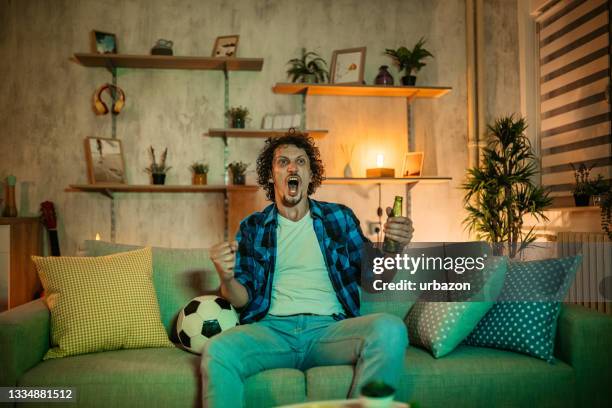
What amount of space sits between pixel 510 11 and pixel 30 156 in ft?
12.7

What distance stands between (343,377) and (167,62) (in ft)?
9.17

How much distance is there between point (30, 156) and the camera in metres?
3.77

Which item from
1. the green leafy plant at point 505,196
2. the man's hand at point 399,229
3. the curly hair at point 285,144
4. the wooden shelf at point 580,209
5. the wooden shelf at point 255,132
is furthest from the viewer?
the wooden shelf at point 255,132

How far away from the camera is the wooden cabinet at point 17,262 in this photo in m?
3.26

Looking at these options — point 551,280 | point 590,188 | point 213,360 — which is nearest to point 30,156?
point 213,360

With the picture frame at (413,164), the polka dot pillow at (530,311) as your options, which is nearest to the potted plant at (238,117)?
the picture frame at (413,164)

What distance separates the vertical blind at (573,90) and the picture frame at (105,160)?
10.3 feet

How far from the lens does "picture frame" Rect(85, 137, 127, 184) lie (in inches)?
144

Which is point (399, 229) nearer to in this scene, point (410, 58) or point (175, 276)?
point (175, 276)

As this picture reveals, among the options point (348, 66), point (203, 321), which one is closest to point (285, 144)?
point (203, 321)

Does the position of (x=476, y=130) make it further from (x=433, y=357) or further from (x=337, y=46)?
(x=433, y=357)

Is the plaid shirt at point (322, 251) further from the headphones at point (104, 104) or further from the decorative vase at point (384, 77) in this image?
the headphones at point (104, 104)

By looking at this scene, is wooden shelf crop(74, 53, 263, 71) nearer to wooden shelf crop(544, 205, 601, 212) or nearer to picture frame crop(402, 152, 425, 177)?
picture frame crop(402, 152, 425, 177)

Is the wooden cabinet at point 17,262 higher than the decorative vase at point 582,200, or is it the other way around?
the decorative vase at point 582,200
